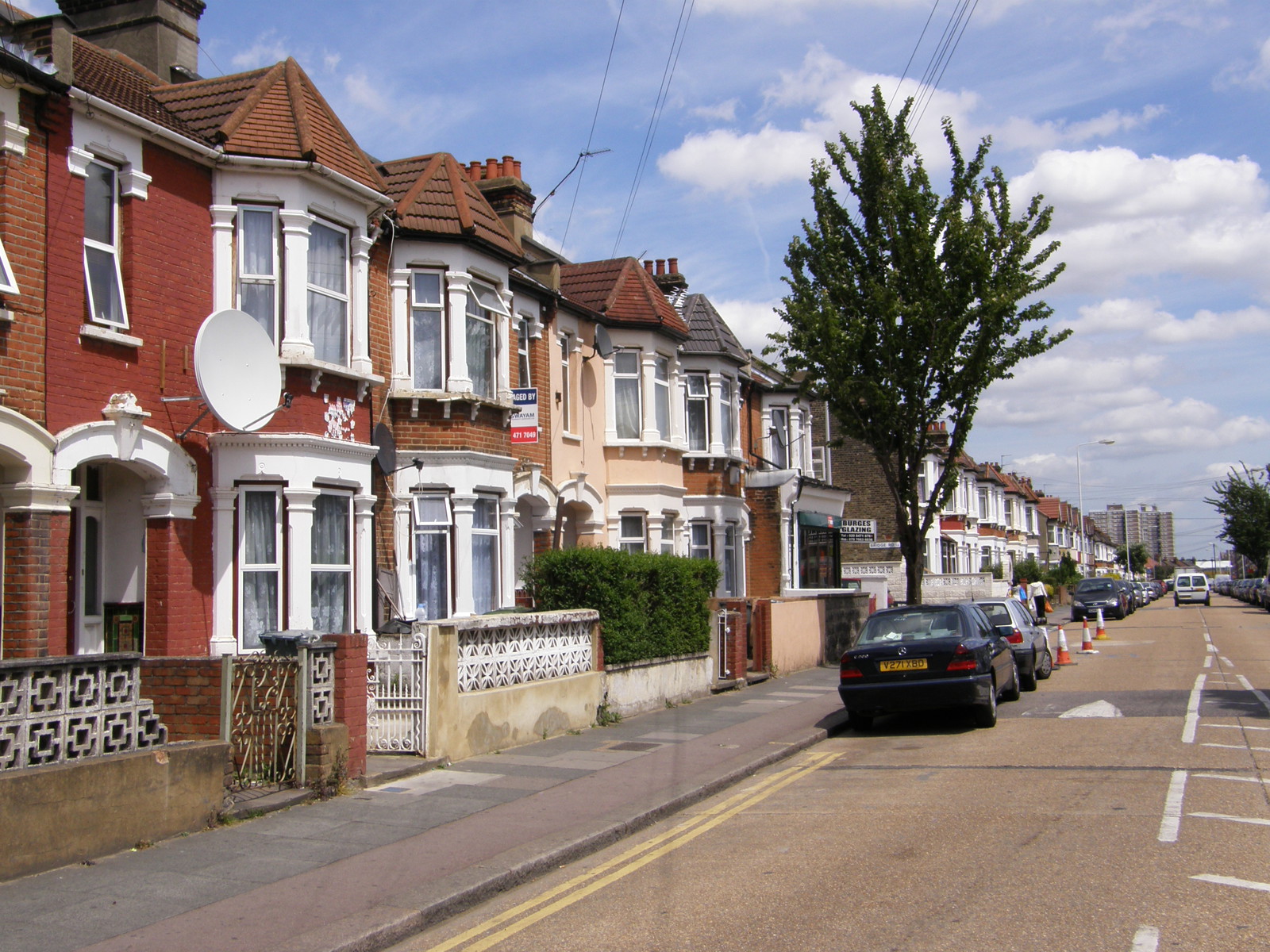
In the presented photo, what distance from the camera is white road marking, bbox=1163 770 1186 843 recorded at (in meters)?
7.46

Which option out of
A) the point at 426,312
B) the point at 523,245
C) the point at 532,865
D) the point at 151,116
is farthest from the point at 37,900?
the point at 523,245

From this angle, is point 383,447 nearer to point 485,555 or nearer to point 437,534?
point 437,534

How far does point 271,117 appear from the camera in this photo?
13414 mm

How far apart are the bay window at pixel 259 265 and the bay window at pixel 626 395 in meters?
10.1

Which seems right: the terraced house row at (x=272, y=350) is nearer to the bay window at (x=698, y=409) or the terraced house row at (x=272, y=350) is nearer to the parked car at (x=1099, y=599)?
the bay window at (x=698, y=409)

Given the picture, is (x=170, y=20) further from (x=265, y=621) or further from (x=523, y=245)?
(x=265, y=621)

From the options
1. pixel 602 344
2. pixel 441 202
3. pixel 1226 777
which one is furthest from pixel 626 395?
pixel 1226 777

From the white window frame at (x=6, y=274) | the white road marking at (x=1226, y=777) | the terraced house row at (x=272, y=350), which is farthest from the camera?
the terraced house row at (x=272, y=350)

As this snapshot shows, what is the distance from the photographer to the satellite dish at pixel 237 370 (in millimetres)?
10812

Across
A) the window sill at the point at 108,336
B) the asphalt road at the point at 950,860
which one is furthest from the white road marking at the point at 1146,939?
the window sill at the point at 108,336

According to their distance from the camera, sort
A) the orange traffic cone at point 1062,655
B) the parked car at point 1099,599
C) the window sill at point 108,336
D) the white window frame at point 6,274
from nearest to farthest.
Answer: the white window frame at point 6,274, the window sill at point 108,336, the orange traffic cone at point 1062,655, the parked car at point 1099,599

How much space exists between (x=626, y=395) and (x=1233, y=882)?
17093 mm

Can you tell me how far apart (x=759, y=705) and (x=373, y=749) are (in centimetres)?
694

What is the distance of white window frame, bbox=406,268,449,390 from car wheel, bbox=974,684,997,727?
8.37 metres
